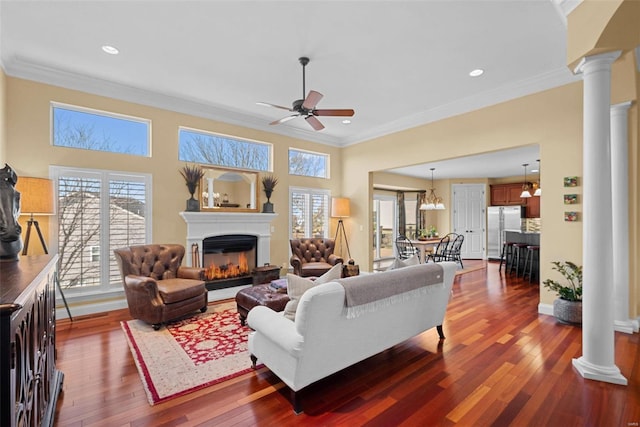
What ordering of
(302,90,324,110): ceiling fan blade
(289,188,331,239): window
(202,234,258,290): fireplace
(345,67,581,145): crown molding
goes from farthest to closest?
(289,188,331,239): window
(202,234,258,290): fireplace
(345,67,581,145): crown molding
(302,90,324,110): ceiling fan blade

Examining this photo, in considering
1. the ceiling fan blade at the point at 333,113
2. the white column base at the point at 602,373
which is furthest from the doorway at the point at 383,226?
the white column base at the point at 602,373

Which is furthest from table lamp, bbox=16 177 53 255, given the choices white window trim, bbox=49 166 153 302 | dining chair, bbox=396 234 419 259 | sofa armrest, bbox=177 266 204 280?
dining chair, bbox=396 234 419 259

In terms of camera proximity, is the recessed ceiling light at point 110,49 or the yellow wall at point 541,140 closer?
the recessed ceiling light at point 110,49

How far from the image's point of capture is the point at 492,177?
10211mm

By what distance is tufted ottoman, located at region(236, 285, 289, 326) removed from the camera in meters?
3.37

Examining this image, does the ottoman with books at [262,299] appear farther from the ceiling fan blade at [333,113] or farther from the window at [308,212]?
the window at [308,212]

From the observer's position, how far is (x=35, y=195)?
3.52m

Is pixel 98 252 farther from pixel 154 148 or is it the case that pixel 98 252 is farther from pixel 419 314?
pixel 419 314

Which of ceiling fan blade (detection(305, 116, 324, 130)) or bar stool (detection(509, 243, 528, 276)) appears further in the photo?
bar stool (detection(509, 243, 528, 276))

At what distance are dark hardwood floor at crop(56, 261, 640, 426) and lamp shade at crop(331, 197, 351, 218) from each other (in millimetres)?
3749

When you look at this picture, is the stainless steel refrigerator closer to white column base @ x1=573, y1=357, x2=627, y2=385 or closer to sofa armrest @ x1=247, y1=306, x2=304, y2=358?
white column base @ x1=573, y1=357, x2=627, y2=385

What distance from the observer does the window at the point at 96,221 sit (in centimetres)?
416

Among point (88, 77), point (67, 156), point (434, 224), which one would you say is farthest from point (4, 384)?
point (434, 224)

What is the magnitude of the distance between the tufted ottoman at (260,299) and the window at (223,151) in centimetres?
288
